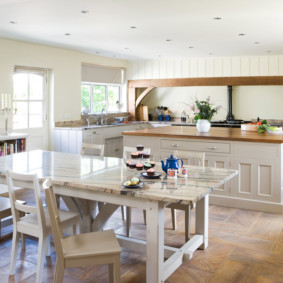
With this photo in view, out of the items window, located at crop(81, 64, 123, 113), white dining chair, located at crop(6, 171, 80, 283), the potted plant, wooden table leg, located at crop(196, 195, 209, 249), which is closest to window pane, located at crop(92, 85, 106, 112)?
window, located at crop(81, 64, 123, 113)

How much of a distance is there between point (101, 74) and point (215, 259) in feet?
20.2

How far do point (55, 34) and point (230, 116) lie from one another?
476cm

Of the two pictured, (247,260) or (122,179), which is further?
(247,260)

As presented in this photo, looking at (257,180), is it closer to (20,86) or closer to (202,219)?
(202,219)

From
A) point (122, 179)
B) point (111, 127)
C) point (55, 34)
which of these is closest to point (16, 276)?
point (122, 179)

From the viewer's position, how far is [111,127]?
7.77 meters

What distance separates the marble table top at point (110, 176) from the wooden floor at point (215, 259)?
74cm

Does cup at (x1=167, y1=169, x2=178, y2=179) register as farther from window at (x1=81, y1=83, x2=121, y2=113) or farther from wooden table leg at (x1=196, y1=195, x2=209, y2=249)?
window at (x1=81, y1=83, x2=121, y2=113)

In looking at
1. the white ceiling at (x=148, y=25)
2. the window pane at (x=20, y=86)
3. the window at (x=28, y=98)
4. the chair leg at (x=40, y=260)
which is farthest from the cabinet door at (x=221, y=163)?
the window pane at (x=20, y=86)

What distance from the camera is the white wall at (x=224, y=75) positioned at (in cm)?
814

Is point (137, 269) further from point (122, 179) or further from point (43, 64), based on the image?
point (43, 64)

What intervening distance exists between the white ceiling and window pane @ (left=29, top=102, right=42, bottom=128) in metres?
1.16

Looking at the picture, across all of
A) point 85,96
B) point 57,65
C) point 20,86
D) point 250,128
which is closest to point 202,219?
point 250,128

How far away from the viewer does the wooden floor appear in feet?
9.30
